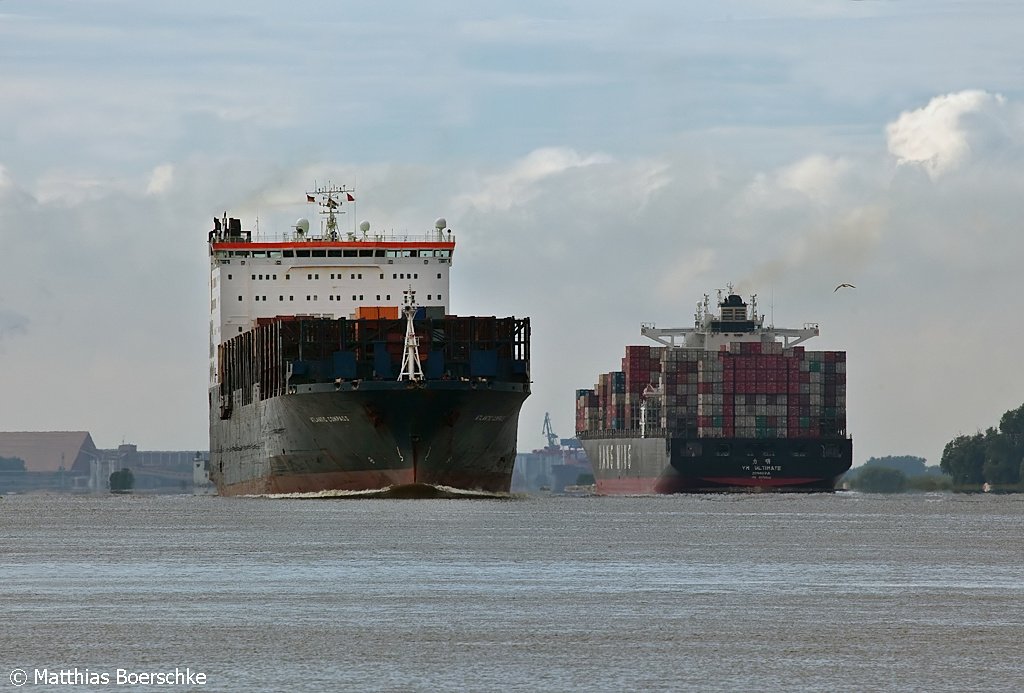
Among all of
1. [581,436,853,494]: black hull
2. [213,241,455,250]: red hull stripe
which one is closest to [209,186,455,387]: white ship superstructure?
[213,241,455,250]: red hull stripe

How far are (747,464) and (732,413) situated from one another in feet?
20.1

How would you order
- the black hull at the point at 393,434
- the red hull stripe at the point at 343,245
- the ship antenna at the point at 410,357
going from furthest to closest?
1. the red hull stripe at the point at 343,245
2. the black hull at the point at 393,434
3. the ship antenna at the point at 410,357

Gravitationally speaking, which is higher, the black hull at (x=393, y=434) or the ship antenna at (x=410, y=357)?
the ship antenna at (x=410, y=357)

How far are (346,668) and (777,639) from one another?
6525mm

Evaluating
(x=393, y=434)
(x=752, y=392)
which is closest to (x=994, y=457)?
(x=752, y=392)

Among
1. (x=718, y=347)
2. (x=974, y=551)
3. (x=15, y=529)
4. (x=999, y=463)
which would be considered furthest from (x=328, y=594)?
(x=999, y=463)

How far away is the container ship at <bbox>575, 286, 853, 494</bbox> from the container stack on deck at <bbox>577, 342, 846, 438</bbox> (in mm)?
74

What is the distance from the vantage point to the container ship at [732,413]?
461ft

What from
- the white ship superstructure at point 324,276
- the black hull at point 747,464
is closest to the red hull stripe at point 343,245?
the white ship superstructure at point 324,276

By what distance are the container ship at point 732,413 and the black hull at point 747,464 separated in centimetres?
7

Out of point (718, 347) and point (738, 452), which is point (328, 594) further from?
point (718, 347)

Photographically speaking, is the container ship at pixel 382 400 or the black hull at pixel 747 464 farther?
the black hull at pixel 747 464

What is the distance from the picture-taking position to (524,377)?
256 ft

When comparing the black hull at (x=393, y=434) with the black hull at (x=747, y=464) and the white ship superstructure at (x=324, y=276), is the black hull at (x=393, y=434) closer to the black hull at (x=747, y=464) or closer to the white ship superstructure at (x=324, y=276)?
the white ship superstructure at (x=324, y=276)
